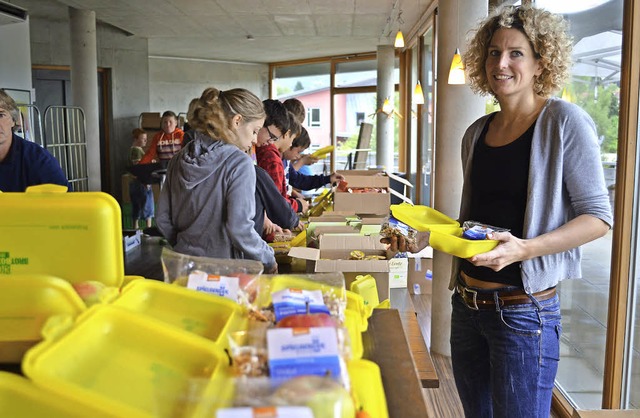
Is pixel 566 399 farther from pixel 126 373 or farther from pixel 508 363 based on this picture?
pixel 126 373

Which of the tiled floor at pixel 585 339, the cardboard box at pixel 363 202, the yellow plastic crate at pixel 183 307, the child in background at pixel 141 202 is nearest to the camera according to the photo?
the yellow plastic crate at pixel 183 307

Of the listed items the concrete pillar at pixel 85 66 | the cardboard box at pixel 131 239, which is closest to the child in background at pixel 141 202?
the cardboard box at pixel 131 239

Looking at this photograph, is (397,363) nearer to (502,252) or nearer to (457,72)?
(502,252)

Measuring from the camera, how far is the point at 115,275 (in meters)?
1.18

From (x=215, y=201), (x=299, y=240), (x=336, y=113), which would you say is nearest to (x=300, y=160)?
(x=299, y=240)

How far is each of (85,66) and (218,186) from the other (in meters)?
7.62

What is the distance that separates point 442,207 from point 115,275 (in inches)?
133

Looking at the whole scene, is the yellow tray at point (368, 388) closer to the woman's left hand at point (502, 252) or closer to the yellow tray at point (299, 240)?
the woman's left hand at point (502, 252)

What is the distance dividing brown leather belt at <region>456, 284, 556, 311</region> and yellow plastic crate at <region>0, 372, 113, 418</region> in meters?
1.30

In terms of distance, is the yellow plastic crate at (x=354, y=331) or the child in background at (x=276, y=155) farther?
the child in background at (x=276, y=155)

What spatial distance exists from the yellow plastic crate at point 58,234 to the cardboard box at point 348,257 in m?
1.22

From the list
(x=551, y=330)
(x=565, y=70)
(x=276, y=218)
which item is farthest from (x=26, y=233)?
(x=276, y=218)

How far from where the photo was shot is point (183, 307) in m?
1.13

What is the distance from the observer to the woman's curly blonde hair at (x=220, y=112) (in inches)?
95.0
